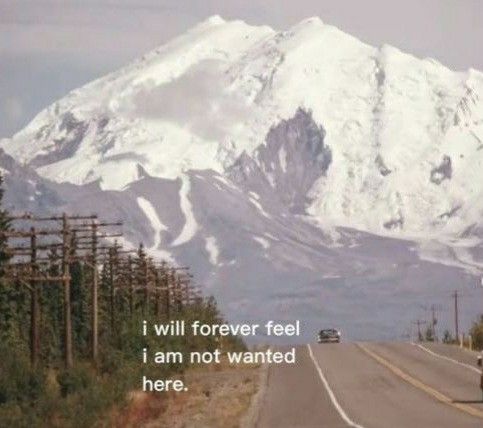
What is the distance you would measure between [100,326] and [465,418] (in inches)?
2567

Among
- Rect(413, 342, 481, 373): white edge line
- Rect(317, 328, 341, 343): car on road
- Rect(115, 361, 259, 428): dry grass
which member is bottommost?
Rect(115, 361, 259, 428): dry grass

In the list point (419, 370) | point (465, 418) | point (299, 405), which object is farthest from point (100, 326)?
point (465, 418)

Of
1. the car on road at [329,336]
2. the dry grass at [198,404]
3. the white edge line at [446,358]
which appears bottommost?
the dry grass at [198,404]

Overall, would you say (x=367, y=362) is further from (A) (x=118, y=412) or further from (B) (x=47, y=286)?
(A) (x=118, y=412)

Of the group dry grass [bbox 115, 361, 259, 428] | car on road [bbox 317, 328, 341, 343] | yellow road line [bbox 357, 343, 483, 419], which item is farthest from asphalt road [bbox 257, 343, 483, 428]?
car on road [bbox 317, 328, 341, 343]

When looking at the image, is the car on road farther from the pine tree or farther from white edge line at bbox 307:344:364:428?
the pine tree

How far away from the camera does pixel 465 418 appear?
169 feet

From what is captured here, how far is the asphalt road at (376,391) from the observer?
53.2 metres

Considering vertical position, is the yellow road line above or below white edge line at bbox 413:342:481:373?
below

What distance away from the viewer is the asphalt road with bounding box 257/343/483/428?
2093 inches

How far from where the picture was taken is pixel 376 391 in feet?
232

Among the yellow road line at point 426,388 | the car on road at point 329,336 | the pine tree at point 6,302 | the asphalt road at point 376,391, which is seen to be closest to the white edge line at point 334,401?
the asphalt road at point 376,391

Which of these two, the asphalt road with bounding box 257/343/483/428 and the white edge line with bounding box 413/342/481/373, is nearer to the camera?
the asphalt road with bounding box 257/343/483/428

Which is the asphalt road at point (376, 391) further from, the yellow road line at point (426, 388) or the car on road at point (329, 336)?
the car on road at point (329, 336)
